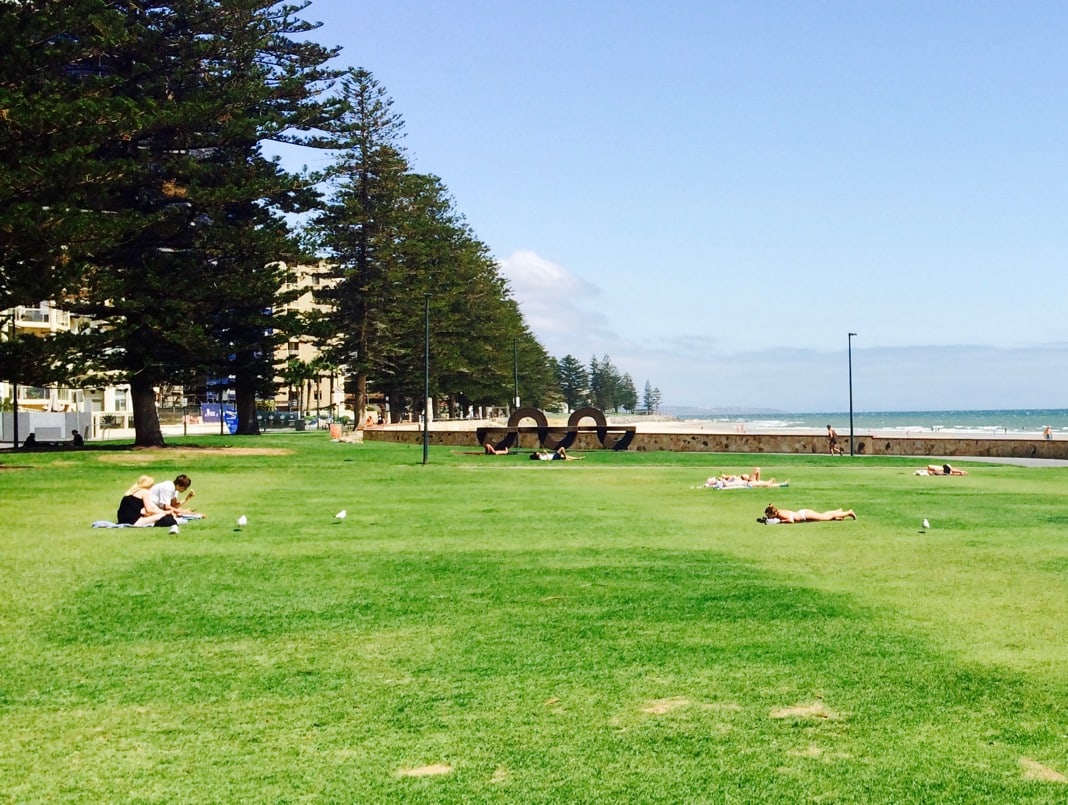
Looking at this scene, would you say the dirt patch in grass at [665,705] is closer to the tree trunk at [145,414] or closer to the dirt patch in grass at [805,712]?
the dirt patch in grass at [805,712]

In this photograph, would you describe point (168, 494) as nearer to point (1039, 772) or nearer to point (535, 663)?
point (535, 663)

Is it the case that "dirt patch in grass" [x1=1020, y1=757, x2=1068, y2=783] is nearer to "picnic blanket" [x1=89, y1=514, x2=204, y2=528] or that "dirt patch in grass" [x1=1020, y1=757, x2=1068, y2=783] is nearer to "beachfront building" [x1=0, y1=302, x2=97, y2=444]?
"picnic blanket" [x1=89, y1=514, x2=204, y2=528]

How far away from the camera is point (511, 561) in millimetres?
11586

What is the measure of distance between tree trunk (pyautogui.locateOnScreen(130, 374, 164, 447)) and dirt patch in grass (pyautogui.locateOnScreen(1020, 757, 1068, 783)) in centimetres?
3328

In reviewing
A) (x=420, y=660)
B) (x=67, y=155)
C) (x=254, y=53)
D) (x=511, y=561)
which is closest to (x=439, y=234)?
(x=254, y=53)

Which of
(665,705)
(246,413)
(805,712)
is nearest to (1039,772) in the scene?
(805,712)

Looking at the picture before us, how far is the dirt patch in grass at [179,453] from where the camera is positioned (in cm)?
3097

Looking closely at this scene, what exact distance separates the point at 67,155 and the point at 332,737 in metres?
22.9

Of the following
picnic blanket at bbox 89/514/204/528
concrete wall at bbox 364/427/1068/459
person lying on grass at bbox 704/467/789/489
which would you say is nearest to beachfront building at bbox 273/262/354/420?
concrete wall at bbox 364/427/1068/459

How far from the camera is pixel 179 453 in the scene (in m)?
33.3

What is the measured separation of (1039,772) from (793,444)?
157ft

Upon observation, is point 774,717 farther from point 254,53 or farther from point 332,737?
point 254,53

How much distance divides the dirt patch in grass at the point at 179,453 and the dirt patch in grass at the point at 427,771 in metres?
27.4

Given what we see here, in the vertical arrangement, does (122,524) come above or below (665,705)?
above
